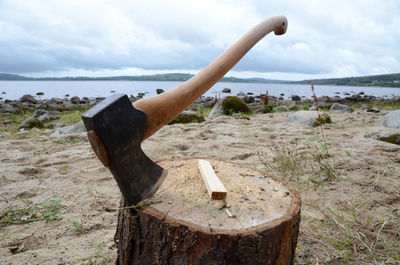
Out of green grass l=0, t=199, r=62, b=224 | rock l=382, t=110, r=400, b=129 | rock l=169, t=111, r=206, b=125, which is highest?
rock l=382, t=110, r=400, b=129

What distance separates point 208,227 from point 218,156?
2506mm

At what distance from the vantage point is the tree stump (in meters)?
1.24

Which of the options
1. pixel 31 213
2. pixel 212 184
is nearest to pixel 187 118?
pixel 31 213

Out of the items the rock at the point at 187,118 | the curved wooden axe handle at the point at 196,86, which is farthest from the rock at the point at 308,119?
the curved wooden axe handle at the point at 196,86

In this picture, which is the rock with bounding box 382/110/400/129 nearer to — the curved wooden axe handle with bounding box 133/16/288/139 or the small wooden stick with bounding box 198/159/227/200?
the curved wooden axe handle with bounding box 133/16/288/139

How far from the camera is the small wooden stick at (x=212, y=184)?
1435 millimetres

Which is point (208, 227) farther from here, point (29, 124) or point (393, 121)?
point (29, 124)

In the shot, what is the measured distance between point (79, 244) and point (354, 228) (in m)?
2.14

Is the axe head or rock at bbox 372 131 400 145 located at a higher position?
the axe head

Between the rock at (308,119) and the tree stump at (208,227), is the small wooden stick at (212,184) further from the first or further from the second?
the rock at (308,119)

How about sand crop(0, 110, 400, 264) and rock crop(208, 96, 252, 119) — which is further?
rock crop(208, 96, 252, 119)

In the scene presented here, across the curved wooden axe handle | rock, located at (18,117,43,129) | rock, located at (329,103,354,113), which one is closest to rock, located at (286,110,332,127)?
rock, located at (329,103,354,113)

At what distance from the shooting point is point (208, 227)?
1254 mm

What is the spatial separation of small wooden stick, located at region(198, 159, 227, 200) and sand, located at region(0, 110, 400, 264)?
898 millimetres
